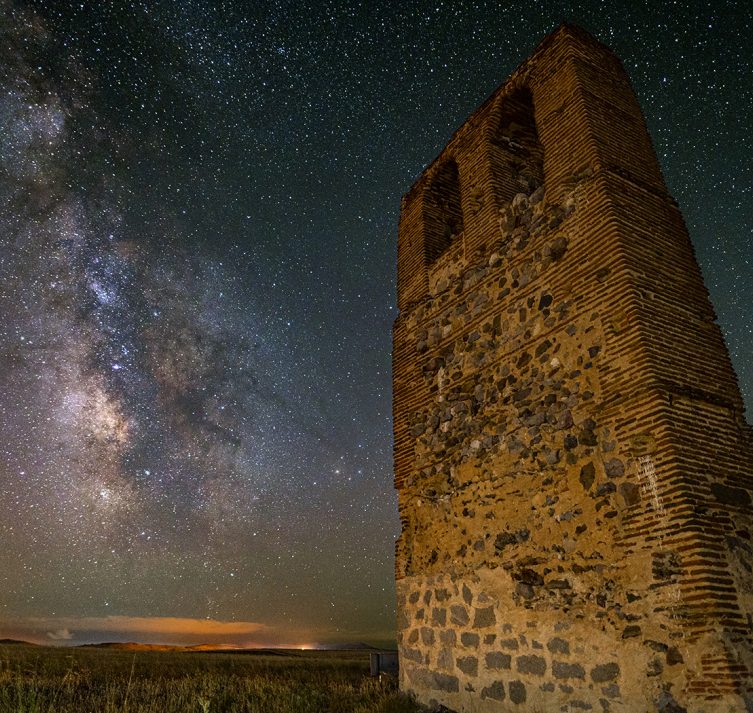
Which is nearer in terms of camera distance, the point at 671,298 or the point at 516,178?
the point at 671,298

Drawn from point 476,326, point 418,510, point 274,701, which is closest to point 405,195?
point 476,326

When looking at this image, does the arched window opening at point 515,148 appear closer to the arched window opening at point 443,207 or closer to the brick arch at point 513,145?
the brick arch at point 513,145

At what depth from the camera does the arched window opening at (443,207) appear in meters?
9.60

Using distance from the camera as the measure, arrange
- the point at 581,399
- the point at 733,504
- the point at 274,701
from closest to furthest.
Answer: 1. the point at 733,504
2. the point at 581,399
3. the point at 274,701

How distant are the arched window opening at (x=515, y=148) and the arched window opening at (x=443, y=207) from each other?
1043 mm

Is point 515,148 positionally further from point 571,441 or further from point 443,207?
point 571,441

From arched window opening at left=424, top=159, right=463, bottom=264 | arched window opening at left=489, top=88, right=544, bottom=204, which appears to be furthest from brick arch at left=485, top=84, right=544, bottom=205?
arched window opening at left=424, top=159, right=463, bottom=264

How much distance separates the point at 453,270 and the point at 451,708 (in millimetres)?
5441

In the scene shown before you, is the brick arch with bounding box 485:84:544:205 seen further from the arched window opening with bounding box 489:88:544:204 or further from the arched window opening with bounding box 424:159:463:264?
the arched window opening with bounding box 424:159:463:264

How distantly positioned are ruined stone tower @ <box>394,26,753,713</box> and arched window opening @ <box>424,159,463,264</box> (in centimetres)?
99

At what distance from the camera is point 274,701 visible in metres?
7.38

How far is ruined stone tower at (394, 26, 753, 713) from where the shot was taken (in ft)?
15.3

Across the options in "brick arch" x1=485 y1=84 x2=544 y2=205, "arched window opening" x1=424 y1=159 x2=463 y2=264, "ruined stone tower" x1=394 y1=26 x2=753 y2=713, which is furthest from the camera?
"arched window opening" x1=424 y1=159 x2=463 y2=264

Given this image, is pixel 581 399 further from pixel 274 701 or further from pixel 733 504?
pixel 274 701
